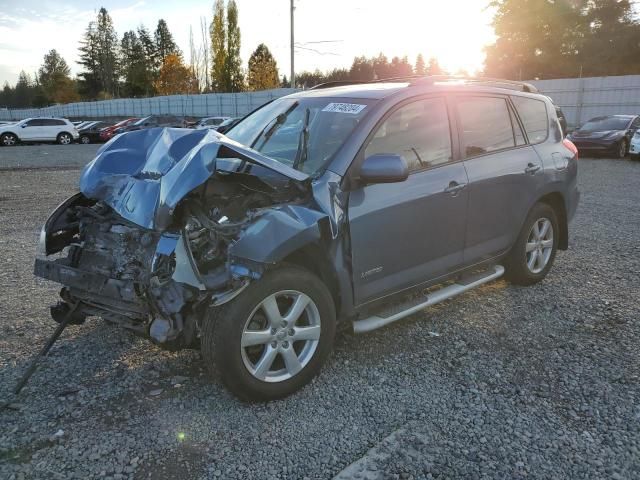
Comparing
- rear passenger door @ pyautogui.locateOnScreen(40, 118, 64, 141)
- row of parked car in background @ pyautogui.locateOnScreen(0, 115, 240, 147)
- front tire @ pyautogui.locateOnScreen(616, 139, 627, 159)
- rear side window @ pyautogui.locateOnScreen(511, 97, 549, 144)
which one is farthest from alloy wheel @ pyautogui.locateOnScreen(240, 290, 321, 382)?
rear passenger door @ pyautogui.locateOnScreen(40, 118, 64, 141)

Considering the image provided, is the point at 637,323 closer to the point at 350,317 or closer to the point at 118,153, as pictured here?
the point at 350,317

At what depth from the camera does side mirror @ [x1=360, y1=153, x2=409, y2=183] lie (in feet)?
10.8

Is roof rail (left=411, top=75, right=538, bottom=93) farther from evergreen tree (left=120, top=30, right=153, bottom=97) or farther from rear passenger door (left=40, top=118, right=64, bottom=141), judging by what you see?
evergreen tree (left=120, top=30, right=153, bottom=97)

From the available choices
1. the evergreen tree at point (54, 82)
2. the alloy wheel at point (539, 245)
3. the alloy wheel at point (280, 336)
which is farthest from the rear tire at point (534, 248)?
the evergreen tree at point (54, 82)

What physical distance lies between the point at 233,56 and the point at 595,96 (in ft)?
131

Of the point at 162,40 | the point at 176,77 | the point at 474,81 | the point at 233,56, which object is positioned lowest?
the point at 474,81

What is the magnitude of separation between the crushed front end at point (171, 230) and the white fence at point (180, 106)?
85.3ft

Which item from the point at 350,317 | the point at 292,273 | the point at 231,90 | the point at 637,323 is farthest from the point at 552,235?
the point at 231,90

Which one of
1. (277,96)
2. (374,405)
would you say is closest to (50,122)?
(277,96)

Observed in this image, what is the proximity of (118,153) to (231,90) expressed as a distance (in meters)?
55.7

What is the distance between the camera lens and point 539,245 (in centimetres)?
512

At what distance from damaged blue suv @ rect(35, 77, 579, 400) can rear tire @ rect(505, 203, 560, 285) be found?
44cm

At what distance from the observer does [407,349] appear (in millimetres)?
3877

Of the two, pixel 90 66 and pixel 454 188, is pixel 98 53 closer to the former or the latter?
pixel 90 66
